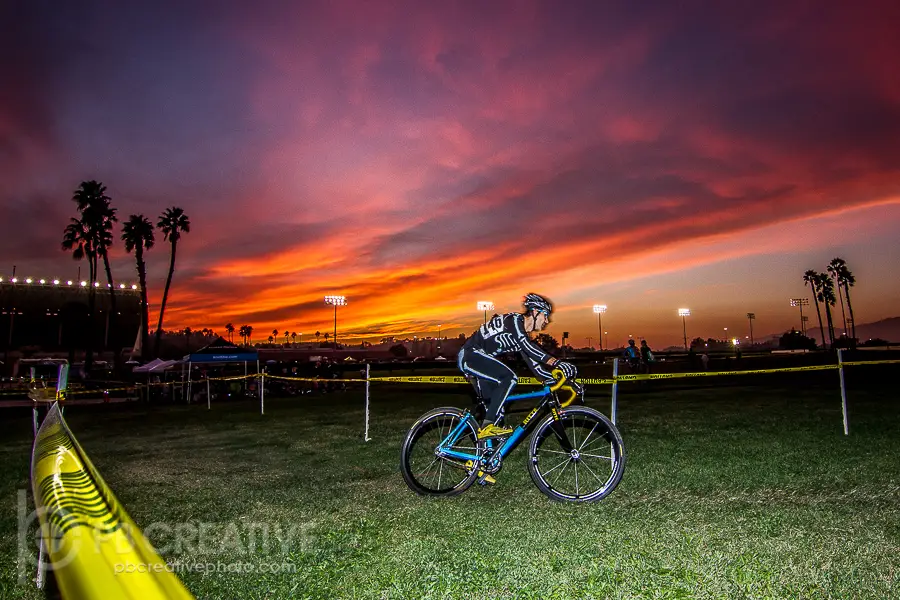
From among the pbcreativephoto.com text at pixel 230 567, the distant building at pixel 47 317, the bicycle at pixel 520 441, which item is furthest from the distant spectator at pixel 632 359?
the distant building at pixel 47 317

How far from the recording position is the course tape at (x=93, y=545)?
121cm

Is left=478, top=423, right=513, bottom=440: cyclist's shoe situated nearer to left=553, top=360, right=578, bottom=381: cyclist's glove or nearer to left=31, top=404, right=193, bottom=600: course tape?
left=553, top=360, right=578, bottom=381: cyclist's glove

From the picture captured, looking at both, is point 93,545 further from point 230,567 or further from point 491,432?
point 491,432

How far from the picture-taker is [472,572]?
399cm

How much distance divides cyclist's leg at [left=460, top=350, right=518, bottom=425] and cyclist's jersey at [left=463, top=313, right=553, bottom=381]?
0.37 ft

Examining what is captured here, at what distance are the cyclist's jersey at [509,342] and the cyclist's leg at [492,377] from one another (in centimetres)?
11

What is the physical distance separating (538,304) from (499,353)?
2.41 ft

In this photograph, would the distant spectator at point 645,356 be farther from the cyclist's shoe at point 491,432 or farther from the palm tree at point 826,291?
the palm tree at point 826,291

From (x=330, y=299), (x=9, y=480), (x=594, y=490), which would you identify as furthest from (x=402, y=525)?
(x=330, y=299)

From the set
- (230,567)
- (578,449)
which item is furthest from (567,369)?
(230,567)

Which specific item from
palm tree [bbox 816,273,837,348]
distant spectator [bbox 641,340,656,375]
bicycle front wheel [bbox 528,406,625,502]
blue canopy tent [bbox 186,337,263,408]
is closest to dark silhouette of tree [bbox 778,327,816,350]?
palm tree [bbox 816,273,837,348]

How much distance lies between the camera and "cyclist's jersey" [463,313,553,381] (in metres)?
6.07

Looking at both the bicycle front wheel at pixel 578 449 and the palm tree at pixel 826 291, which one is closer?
the bicycle front wheel at pixel 578 449

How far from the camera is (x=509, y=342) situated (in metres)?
6.26
